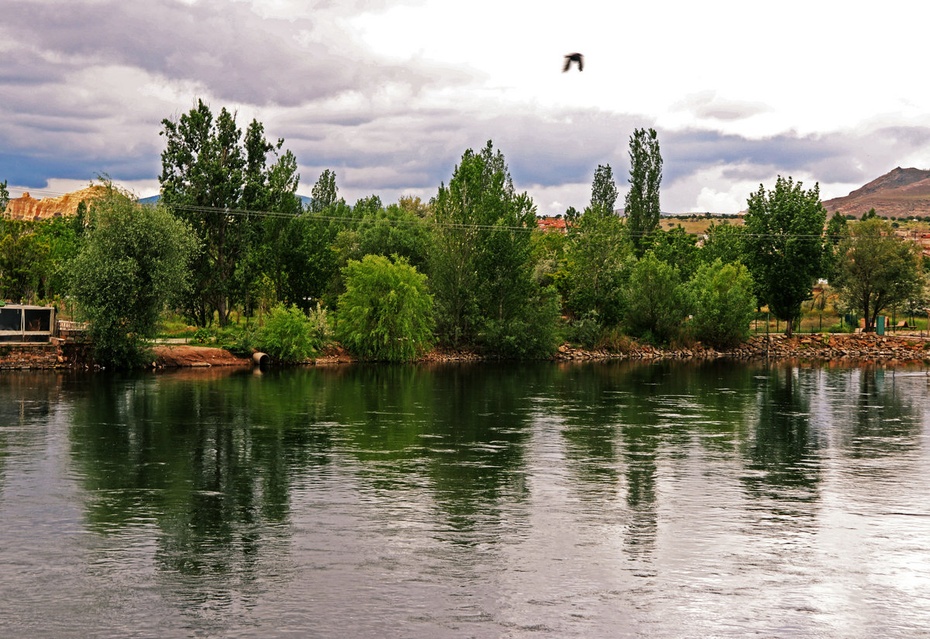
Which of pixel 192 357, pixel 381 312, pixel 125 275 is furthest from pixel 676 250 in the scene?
pixel 125 275

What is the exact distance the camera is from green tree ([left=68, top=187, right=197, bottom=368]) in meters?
66.1

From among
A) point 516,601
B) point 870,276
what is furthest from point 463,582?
point 870,276

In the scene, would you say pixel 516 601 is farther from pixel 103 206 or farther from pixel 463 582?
pixel 103 206

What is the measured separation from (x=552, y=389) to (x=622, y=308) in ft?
142

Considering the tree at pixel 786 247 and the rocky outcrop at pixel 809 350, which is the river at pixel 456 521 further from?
the tree at pixel 786 247

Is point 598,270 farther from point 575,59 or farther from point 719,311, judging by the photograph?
point 575,59

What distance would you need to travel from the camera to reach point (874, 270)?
117812mm

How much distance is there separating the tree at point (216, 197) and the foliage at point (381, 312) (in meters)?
8.37

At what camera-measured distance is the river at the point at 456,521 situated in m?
18.2

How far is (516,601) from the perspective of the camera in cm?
1884

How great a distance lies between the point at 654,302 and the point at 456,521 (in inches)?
3157

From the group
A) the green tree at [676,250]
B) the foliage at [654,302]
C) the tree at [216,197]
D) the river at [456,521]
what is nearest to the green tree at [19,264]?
the tree at [216,197]

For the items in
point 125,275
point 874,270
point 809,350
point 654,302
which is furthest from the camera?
point 874,270

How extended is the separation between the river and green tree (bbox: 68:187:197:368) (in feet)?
59.6
